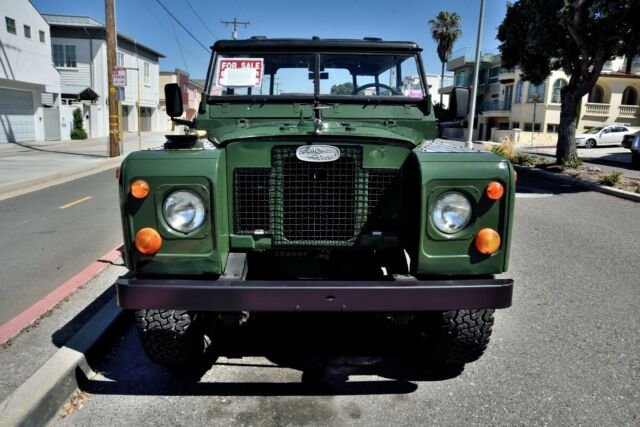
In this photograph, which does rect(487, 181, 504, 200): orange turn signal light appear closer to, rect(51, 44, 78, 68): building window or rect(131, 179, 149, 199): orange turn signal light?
rect(131, 179, 149, 199): orange turn signal light

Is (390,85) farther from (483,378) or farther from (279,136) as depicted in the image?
(483,378)

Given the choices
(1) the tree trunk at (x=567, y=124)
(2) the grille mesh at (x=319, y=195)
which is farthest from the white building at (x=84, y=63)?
(2) the grille mesh at (x=319, y=195)

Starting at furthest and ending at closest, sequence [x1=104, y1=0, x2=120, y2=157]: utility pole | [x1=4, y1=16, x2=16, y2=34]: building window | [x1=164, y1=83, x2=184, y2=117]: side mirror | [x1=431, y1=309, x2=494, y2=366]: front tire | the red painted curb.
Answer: [x1=4, y1=16, x2=16, y2=34]: building window < [x1=104, y1=0, x2=120, y2=157]: utility pole < [x1=164, y1=83, x2=184, y2=117]: side mirror < the red painted curb < [x1=431, y1=309, x2=494, y2=366]: front tire

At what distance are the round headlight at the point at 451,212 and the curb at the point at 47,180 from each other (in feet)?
33.5

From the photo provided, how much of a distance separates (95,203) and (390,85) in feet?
24.7

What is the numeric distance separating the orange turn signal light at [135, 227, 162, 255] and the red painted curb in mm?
1680

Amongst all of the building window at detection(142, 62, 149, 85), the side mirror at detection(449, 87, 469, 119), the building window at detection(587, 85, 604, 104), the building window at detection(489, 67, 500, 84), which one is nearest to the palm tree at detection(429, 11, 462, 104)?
the building window at detection(489, 67, 500, 84)

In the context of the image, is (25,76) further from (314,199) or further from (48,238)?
(314,199)

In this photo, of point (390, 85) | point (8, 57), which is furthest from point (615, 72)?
point (390, 85)

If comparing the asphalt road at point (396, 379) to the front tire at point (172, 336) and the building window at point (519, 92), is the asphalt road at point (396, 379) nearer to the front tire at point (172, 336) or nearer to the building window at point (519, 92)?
the front tire at point (172, 336)

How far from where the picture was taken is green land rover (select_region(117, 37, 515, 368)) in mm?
2814

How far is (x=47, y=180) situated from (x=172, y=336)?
38.0 feet

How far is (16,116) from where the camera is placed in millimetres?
24391

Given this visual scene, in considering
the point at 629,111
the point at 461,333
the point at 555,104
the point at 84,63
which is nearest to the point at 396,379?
the point at 461,333
